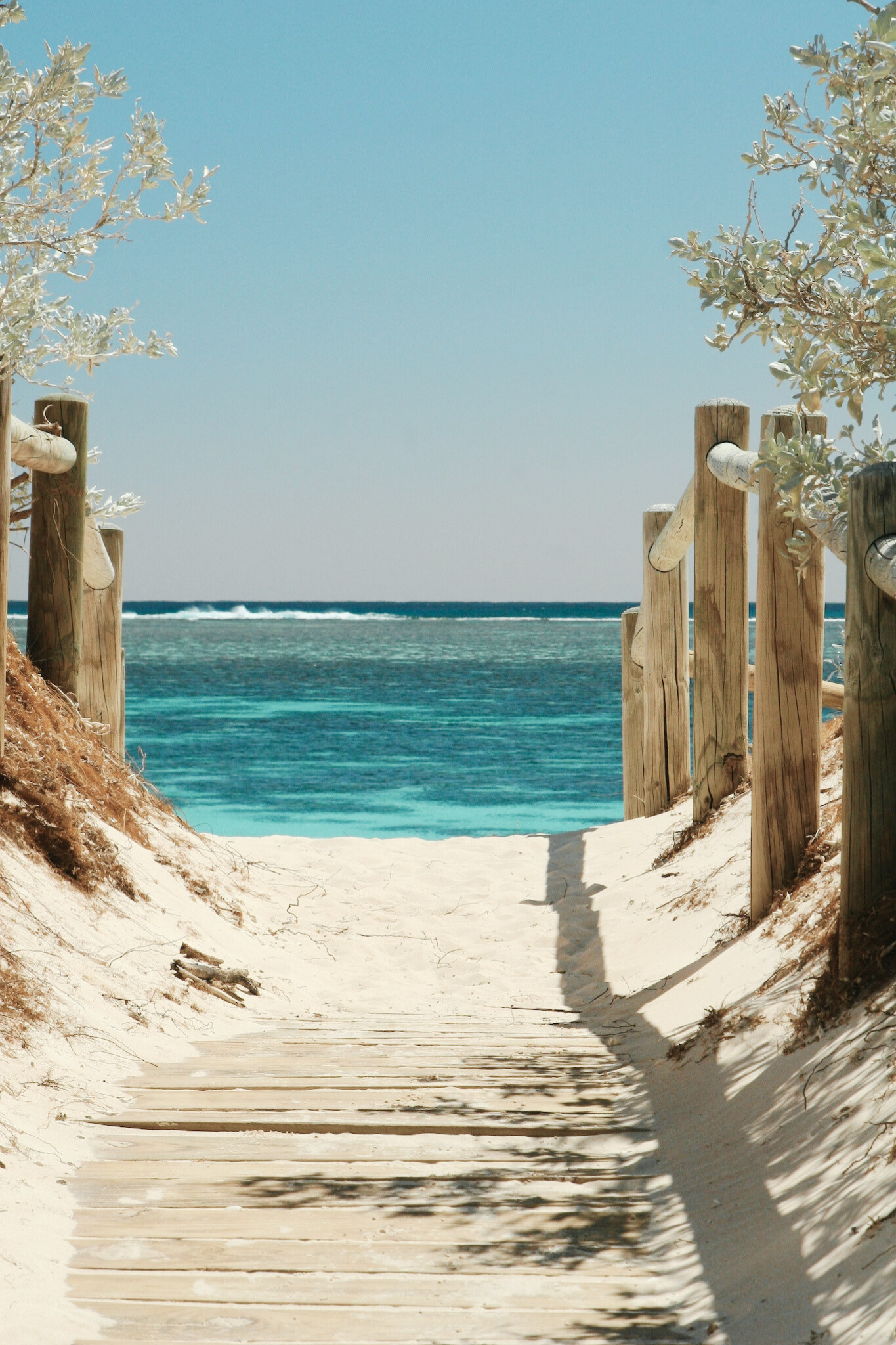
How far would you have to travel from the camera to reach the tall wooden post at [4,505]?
4.20 m

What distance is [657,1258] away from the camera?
7.67ft

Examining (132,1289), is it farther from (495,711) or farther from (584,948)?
(495,711)

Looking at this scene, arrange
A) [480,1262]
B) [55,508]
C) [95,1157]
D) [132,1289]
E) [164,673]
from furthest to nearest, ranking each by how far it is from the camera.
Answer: [164,673] → [55,508] → [95,1157] → [480,1262] → [132,1289]

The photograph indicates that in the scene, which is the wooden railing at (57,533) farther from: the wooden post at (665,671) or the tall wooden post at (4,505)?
the wooden post at (665,671)

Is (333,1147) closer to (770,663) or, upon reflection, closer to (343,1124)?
(343,1124)

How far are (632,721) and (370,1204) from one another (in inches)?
276

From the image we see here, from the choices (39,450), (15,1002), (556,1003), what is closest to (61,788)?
(39,450)

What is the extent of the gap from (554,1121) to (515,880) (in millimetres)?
4252

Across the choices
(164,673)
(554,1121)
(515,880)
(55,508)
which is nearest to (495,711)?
(164,673)

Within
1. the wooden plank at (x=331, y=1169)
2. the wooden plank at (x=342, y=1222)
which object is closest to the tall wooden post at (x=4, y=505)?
the wooden plank at (x=331, y=1169)

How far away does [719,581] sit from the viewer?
19.0 feet

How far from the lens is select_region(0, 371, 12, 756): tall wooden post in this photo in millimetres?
4195

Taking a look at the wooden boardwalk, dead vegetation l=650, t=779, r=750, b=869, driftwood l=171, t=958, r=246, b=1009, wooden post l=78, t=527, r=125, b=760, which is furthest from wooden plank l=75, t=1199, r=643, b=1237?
wooden post l=78, t=527, r=125, b=760

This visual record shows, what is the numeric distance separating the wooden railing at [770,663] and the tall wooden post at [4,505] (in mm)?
2644
